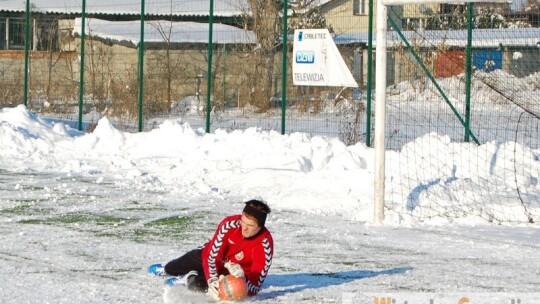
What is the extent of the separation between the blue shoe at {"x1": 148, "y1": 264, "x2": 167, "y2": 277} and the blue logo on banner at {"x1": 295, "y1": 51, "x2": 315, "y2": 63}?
834cm

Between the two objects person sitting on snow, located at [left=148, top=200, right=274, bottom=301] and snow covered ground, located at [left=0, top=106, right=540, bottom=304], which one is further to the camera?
snow covered ground, located at [left=0, top=106, right=540, bottom=304]

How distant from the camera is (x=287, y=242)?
10.1 metres

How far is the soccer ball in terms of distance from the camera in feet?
23.7

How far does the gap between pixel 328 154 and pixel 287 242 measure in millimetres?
4820

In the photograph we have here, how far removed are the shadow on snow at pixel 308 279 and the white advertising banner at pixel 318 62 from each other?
727 centimetres

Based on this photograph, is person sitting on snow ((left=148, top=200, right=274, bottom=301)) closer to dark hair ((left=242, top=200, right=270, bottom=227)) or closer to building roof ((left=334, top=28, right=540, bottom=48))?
dark hair ((left=242, top=200, right=270, bottom=227))

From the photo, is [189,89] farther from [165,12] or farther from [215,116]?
[165,12]

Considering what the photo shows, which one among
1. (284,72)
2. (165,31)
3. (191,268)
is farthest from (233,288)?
(165,31)

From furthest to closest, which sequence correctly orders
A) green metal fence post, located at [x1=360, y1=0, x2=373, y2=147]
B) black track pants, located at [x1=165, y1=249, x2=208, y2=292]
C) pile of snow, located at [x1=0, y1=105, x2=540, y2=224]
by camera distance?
green metal fence post, located at [x1=360, y1=0, x2=373, y2=147], pile of snow, located at [x1=0, y1=105, x2=540, y2=224], black track pants, located at [x1=165, y1=249, x2=208, y2=292]

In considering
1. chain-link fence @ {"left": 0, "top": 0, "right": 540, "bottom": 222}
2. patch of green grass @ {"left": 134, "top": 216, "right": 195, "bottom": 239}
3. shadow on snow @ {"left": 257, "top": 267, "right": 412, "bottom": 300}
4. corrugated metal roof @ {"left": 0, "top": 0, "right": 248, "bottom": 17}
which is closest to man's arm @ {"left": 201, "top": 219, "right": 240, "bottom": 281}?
shadow on snow @ {"left": 257, "top": 267, "right": 412, "bottom": 300}

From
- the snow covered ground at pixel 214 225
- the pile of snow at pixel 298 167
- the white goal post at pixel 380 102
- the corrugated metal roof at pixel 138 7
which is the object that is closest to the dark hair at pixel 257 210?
the snow covered ground at pixel 214 225

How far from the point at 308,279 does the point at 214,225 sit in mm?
2801

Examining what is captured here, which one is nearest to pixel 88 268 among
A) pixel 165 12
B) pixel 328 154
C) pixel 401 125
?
pixel 328 154

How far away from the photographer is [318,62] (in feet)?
52.9
